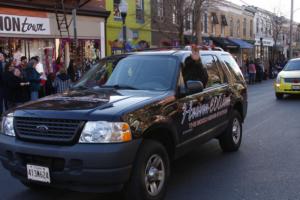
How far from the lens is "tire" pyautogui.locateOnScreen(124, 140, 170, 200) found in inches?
175

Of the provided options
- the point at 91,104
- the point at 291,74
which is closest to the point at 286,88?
the point at 291,74

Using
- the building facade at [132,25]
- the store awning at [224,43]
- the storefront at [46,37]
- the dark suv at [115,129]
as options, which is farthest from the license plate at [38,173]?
the store awning at [224,43]

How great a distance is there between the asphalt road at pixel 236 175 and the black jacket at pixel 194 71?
1.37 meters

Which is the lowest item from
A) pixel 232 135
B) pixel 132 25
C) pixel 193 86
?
pixel 232 135

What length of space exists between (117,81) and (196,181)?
5.70 ft

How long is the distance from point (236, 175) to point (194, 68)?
1.64 metres

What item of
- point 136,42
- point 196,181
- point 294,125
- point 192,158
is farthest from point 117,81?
point 136,42

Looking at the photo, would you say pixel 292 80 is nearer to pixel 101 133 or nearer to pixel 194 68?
pixel 194 68

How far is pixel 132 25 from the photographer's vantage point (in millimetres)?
23656

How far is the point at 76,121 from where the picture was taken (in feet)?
14.0

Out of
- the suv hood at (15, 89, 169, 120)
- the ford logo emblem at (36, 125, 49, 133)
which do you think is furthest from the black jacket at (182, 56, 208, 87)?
the ford logo emblem at (36, 125, 49, 133)

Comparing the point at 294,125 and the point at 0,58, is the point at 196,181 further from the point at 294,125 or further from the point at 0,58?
the point at 0,58

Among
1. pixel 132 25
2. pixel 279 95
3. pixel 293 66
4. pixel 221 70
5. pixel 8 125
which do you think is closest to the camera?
pixel 8 125

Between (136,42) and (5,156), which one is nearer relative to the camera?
(5,156)
